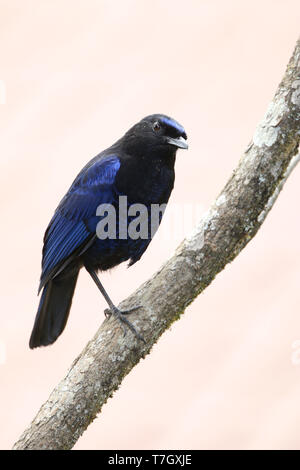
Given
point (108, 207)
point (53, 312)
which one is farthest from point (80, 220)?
point (53, 312)

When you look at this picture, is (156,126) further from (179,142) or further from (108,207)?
(108,207)

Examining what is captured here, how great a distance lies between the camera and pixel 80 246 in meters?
2.44

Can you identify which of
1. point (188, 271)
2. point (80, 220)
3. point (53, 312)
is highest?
point (80, 220)

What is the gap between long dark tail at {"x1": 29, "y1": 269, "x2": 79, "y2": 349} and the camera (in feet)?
8.36

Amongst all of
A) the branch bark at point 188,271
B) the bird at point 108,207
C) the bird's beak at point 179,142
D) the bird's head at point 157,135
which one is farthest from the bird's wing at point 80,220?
the branch bark at point 188,271

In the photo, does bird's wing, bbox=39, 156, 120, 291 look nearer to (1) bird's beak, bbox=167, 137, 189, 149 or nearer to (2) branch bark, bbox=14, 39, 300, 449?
(1) bird's beak, bbox=167, 137, 189, 149

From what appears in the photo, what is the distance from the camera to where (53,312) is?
8.45ft

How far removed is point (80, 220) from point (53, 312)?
377mm

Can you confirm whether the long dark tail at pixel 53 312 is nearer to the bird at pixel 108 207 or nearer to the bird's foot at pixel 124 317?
the bird at pixel 108 207

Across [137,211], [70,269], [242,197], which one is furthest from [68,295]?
[242,197]

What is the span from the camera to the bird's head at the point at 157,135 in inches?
92.0

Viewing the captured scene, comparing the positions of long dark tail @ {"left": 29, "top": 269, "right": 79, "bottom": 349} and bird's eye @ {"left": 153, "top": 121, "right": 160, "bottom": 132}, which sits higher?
bird's eye @ {"left": 153, "top": 121, "right": 160, "bottom": 132}

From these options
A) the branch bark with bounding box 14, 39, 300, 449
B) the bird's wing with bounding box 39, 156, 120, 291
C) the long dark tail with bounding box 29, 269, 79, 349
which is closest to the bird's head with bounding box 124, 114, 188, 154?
the bird's wing with bounding box 39, 156, 120, 291

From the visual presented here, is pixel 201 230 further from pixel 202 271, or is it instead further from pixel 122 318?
pixel 122 318
